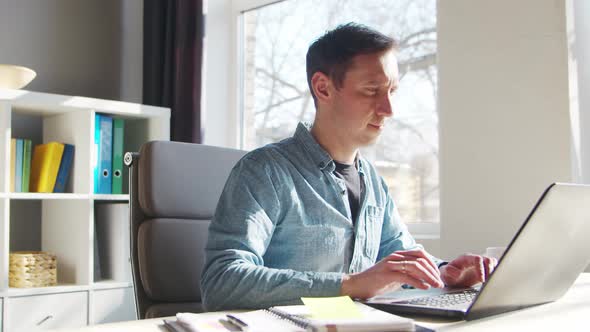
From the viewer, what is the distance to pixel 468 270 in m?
1.38

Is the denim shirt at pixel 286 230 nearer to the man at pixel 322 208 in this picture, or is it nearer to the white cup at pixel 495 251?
the man at pixel 322 208

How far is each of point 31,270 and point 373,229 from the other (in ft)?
5.01

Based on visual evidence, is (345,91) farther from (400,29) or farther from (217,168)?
(400,29)

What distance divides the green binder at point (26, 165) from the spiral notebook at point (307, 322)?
74.4 inches

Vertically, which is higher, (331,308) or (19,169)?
(19,169)

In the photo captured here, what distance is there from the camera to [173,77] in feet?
10.1

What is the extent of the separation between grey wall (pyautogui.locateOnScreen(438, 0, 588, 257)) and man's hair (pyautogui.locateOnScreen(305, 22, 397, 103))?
0.72 metres

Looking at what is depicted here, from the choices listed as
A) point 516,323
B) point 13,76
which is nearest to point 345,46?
point 516,323

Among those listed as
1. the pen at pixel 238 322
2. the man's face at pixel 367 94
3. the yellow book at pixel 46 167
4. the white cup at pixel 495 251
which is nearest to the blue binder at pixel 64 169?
the yellow book at pixel 46 167

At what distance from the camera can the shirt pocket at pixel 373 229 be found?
5.05 ft

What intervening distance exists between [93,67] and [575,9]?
6.82 feet

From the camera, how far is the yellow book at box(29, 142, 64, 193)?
8.74ft

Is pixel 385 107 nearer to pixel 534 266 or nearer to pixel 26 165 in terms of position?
pixel 534 266

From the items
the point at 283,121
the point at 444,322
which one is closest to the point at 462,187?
the point at 283,121
